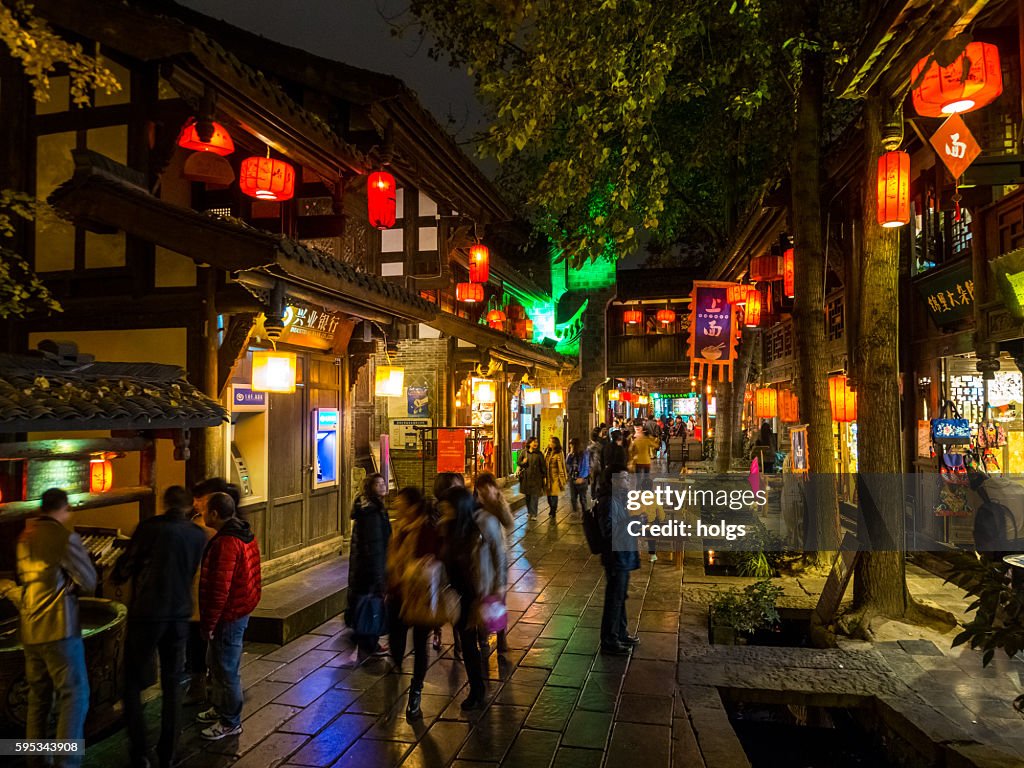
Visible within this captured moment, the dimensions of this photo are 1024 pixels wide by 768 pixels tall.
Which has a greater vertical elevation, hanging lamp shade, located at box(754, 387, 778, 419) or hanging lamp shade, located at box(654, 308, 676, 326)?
hanging lamp shade, located at box(654, 308, 676, 326)

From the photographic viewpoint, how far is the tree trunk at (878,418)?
8484 mm

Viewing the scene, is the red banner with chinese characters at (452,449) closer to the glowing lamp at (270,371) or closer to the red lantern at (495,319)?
the glowing lamp at (270,371)

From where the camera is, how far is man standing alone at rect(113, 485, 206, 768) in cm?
502

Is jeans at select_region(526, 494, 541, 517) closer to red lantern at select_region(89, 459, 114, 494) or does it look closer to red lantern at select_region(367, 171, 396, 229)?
red lantern at select_region(367, 171, 396, 229)

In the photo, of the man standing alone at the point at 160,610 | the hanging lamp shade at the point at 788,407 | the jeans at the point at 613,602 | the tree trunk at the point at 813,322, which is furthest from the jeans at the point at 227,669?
the hanging lamp shade at the point at 788,407

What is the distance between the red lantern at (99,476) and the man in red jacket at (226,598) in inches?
71.2

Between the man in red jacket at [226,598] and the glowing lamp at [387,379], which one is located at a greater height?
the glowing lamp at [387,379]

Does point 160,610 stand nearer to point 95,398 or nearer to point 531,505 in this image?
point 95,398

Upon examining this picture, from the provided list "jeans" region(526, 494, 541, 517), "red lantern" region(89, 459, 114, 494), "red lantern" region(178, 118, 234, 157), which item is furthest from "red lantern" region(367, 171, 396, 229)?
"jeans" region(526, 494, 541, 517)

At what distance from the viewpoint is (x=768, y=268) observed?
1656cm

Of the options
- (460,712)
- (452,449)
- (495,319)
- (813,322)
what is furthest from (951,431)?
(495,319)

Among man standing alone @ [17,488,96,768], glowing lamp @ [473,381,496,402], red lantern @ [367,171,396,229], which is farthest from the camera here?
glowing lamp @ [473,381,496,402]

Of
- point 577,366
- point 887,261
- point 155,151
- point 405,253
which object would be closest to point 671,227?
point 577,366

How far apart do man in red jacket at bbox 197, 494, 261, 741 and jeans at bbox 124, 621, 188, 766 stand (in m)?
0.30
